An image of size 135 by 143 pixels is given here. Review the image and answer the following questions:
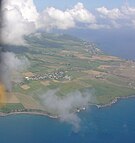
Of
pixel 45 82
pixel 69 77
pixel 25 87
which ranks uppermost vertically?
pixel 69 77

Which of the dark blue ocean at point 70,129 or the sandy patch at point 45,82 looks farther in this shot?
the sandy patch at point 45,82

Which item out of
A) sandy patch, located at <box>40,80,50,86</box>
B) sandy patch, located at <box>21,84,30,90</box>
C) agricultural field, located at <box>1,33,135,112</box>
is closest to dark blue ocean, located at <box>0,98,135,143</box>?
agricultural field, located at <box>1,33,135,112</box>

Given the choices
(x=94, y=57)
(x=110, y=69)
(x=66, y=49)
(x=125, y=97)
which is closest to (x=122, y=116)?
(x=125, y=97)

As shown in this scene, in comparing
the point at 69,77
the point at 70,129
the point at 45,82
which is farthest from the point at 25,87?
the point at 70,129

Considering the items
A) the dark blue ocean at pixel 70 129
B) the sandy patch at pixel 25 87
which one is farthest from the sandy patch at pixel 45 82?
the dark blue ocean at pixel 70 129

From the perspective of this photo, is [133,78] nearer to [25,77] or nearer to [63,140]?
[25,77]

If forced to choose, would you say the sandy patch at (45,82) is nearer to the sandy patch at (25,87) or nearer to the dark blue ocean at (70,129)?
the sandy patch at (25,87)

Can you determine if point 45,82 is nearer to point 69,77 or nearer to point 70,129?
point 69,77

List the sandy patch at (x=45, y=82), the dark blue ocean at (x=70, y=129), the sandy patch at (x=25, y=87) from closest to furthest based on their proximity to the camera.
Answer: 1. the dark blue ocean at (x=70, y=129)
2. the sandy patch at (x=25, y=87)
3. the sandy patch at (x=45, y=82)

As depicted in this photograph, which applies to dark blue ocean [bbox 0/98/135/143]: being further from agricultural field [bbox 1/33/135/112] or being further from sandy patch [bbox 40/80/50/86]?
sandy patch [bbox 40/80/50/86]
